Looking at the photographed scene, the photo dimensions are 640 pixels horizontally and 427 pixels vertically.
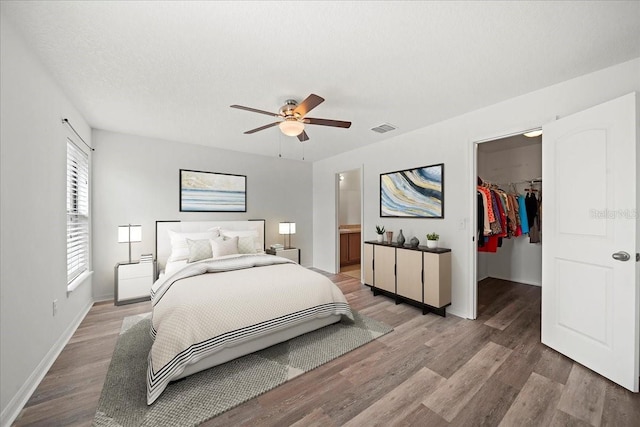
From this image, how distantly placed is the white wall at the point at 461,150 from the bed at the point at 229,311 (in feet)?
5.66

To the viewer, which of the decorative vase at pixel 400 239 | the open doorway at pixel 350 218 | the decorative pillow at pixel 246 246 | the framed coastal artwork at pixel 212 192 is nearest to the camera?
the decorative vase at pixel 400 239

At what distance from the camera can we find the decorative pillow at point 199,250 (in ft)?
11.8

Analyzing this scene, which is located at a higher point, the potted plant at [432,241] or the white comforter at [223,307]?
the potted plant at [432,241]

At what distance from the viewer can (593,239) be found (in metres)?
2.10

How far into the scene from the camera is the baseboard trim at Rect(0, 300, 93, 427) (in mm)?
1577

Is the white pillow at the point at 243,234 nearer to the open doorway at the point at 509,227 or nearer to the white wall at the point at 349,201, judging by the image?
the open doorway at the point at 509,227

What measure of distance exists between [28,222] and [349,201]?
6.38 metres

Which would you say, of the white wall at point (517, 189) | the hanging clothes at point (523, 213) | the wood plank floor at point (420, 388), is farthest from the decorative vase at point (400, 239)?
the white wall at point (517, 189)

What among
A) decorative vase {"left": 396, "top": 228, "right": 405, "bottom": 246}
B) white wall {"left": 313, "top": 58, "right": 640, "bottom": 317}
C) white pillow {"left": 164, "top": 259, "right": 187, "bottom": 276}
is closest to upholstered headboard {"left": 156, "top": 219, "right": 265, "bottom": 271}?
white pillow {"left": 164, "top": 259, "right": 187, "bottom": 276}

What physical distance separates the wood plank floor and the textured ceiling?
257cm

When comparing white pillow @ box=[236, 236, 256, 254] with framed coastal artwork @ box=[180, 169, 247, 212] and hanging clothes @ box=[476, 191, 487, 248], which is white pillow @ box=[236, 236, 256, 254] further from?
hanging clothes @ box=[476, 191, 487, 248]

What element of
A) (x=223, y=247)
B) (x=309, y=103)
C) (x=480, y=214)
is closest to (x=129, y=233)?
(x=223, y=247)

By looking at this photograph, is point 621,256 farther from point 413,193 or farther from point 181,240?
point 181,240

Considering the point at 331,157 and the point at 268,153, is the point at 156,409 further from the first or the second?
the point at 331,157
